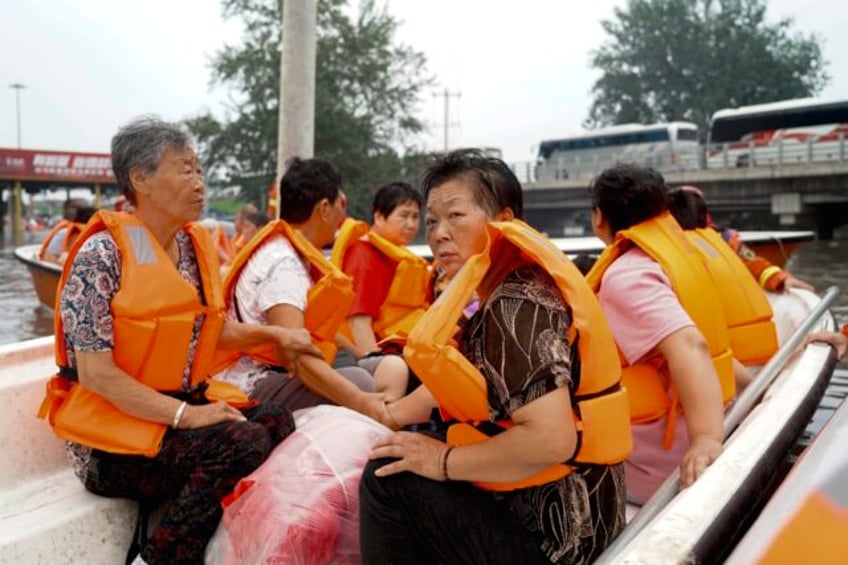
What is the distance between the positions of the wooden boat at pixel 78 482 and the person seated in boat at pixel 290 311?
587 mm

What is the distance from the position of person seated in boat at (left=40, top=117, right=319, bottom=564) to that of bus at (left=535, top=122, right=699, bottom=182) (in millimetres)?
29961

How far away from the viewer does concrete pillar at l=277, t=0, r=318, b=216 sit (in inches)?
195

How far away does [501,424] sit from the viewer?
4.96 feet

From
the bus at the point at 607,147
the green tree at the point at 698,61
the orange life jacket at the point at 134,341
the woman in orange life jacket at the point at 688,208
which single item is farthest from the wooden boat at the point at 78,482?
the green tree at the point at 698,61

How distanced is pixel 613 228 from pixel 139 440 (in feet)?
5.09

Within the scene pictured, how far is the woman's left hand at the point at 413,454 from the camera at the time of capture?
5.17ft

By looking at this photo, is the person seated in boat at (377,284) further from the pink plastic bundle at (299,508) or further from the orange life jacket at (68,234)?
the orange life jacket at (68,234)

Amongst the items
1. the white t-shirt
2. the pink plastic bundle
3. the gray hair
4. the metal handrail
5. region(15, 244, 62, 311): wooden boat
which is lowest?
region(15, 244, 62, 311): wooden boat

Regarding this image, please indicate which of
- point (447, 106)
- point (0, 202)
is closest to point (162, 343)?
point (0, 202)

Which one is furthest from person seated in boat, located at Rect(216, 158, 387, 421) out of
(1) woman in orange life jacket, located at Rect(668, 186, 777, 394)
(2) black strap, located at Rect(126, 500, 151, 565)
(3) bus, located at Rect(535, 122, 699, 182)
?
(3) bus, located at Rect(535, 122, 699, 182)

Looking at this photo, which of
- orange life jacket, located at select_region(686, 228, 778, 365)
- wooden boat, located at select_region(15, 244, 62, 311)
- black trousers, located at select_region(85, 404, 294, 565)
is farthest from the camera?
wooden boat, located at select_region(15, 244, 62, 311)

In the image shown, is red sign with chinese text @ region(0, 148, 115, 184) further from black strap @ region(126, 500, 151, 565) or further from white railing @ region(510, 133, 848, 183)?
black strap @ region(126, 500, 151, 565)

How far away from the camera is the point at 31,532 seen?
1952 millimetres

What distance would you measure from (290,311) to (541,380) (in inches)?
50.8
